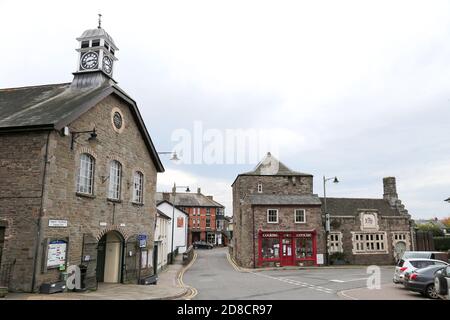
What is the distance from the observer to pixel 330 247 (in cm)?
3406

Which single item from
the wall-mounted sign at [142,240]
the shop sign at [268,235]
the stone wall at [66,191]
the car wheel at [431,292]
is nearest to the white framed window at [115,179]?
the stone wall at [66,191]

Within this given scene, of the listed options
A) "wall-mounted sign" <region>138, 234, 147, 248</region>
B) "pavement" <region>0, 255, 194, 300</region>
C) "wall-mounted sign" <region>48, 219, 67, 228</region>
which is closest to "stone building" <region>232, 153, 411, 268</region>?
"wall-mounted sign" <region>138, 234, 147, 248</region>

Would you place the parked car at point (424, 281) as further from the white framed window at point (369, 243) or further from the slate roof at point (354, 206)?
the slate roof at point (354, 206)

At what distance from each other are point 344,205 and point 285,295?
923 inches

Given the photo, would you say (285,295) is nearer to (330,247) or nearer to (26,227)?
(26,227)

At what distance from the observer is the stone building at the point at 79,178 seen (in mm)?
12875

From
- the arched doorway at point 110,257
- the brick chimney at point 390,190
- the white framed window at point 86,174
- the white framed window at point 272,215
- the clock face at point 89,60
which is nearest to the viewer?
the white framed window at point 86,174

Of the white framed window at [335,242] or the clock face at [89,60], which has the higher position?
the clock face at [89,60]

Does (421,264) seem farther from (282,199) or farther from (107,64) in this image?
(107,64)

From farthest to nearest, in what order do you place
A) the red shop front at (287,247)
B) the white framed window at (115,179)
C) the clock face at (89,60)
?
the red shop front at (287,247) < the clock face at (89,60) < the white framed window at (115,179)

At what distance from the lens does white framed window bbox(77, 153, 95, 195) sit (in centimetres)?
1529

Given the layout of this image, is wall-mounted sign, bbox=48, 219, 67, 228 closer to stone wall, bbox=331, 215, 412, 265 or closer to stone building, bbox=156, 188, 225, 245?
stone wall, bbox=331, 215, 412, 265

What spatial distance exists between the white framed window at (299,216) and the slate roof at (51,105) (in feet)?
55.8

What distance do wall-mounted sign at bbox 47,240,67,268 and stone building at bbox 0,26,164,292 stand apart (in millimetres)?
37
